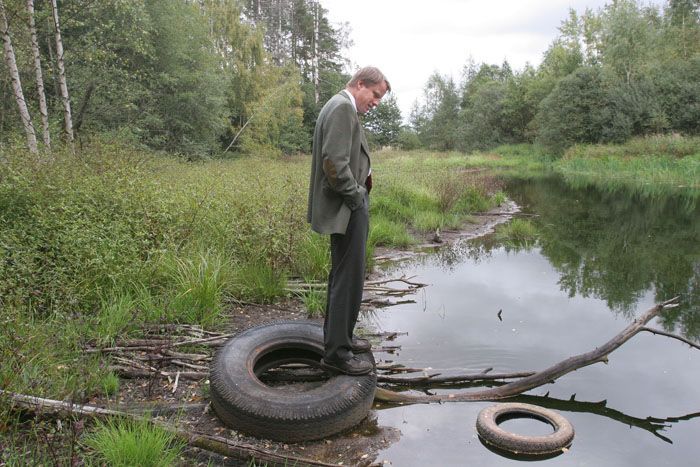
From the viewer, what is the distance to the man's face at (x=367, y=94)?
3.73 m

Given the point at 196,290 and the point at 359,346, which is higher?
the point at 196,290

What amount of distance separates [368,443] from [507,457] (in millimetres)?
1017

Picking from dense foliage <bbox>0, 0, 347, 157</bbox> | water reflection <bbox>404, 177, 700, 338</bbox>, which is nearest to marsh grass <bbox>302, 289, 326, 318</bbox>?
water reflection <bbox>404, 177, 700, 338</bbox>

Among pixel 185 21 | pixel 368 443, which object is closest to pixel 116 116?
pixel 185 21

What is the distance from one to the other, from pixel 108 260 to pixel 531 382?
13.6ft

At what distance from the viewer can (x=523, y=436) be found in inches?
154

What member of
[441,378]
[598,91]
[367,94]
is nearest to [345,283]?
[367,94]

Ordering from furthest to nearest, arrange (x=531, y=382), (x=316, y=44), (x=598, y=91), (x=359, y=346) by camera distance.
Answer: (x=316, y=44)
(x=598, y=91)
(x=531, y=382)
(x=359, y=346)

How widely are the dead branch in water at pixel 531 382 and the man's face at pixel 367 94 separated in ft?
7.60

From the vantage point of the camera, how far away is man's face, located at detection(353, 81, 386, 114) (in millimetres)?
3732

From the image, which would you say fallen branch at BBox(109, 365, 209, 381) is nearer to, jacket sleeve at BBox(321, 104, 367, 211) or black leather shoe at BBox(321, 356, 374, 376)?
black leather shoe at BBox(321, 356, 374, 376)

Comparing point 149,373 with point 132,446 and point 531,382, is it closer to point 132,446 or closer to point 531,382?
point 132,446

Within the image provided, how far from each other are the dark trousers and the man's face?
68 centimetres

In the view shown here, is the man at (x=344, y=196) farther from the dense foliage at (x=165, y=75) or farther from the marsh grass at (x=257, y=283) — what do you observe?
the dense foliage at (x=165, y=75)
